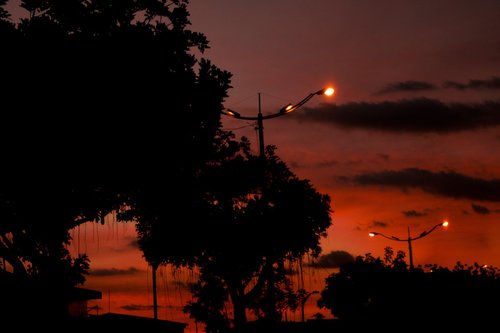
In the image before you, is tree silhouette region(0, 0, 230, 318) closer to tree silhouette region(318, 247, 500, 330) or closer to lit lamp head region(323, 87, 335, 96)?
lit lamp head region(323, 87, 335, 96)

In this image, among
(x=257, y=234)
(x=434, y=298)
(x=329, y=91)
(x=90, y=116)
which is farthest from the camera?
(x=257, y=234)

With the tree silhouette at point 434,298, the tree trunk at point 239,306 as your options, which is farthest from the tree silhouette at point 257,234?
the tree silhouette at point 434,298

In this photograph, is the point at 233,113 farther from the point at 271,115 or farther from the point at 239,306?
the point at 239,306

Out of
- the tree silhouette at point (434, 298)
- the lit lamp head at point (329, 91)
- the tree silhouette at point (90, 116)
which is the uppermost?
the lit lamp head at point (329, 91)

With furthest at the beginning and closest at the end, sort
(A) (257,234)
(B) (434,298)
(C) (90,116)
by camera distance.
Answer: (A) (257,234)
(B) (434,298)
(C) (90,116)

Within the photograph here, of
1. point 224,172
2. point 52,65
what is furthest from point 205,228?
point 52,65

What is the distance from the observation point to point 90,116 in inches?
575

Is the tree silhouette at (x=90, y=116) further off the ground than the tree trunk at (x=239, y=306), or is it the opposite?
the tree silhouette at (x=90, y=116)

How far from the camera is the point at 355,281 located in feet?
312

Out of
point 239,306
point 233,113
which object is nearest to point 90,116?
point 233,113

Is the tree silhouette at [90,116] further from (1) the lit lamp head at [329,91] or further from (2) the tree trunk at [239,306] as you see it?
(2) the tree trunk at [239,306]

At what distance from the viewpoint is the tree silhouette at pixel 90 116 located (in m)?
14.5

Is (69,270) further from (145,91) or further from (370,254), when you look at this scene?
(370,254)

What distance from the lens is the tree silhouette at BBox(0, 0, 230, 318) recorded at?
47.4 feet
